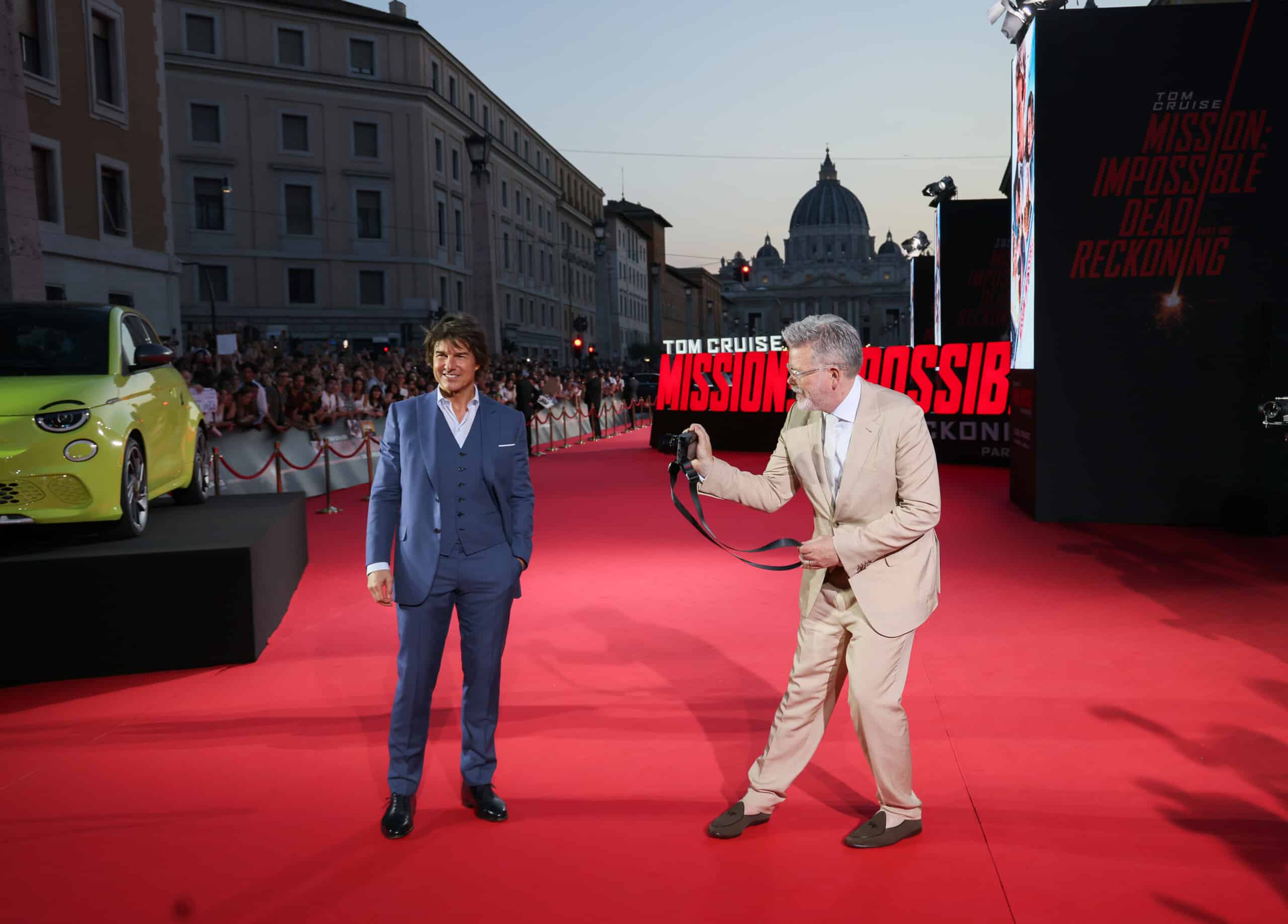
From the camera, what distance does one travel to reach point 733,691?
5.70 m

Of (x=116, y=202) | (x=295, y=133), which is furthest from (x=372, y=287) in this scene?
(x=116, y=202)

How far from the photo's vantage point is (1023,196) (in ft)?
40.5

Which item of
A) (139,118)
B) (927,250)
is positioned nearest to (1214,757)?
(927,250)

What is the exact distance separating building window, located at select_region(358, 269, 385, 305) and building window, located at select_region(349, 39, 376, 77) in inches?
344

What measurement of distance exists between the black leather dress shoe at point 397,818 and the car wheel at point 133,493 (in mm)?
3668

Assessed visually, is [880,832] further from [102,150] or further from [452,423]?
[102,150]

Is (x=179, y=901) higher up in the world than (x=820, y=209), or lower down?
lower down

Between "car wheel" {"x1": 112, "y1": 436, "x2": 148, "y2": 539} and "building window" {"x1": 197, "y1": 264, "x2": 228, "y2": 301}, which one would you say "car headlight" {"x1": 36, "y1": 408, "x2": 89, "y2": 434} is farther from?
"building window" {"x1": 197, "y1": 264, "x2": 228, "y2": 301}

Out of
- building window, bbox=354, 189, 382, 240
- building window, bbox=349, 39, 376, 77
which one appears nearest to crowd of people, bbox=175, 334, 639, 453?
building window, bbox=354, 189, 382, 240

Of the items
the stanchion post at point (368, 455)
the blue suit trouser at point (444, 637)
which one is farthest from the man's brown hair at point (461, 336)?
the stanchion post at point (368, 455)

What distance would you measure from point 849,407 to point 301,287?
46.7m

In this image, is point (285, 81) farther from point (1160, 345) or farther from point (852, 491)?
point (852, 491)

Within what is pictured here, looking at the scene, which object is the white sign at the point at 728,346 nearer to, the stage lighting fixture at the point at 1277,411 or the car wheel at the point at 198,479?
the car wheel at the point at 198,479

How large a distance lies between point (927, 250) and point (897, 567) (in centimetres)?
2560
